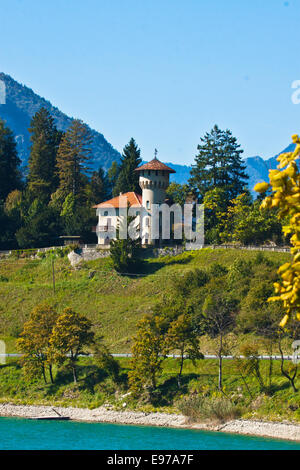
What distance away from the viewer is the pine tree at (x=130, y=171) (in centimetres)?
8818

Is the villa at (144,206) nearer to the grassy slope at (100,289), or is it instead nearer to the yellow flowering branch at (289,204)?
the grassy slope at (100,289)

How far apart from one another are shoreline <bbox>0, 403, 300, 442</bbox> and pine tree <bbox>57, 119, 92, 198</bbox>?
1858 inches

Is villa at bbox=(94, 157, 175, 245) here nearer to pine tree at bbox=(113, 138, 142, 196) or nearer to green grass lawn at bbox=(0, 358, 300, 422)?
pine tree at bbox=(113, 138, 142, 196)

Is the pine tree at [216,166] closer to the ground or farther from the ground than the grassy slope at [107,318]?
farther from the ground

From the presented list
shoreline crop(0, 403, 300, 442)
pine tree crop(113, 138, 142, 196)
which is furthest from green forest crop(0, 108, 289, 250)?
shoreline crop(0, 403, 300, 442)

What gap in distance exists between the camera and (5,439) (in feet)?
131

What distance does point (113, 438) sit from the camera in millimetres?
39656

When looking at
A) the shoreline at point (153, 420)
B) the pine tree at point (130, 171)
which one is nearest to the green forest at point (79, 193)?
the pine tree at point (130, 171)

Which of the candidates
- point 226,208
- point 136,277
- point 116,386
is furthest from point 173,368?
point 226,208

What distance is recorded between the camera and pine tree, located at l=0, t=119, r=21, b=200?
9631 cm

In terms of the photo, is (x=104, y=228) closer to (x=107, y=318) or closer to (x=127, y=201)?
(x=127, y=201)

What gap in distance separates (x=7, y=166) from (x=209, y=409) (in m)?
63.3

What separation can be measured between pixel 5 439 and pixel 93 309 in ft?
84.4

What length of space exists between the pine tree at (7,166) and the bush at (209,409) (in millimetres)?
58624
